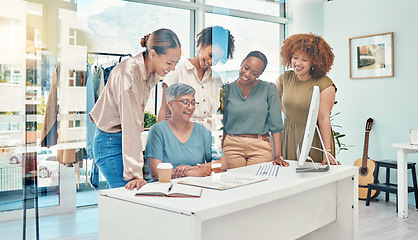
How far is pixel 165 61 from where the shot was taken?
106 inches

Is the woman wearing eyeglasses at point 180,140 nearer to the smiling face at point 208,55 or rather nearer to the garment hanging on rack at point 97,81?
the smiling face at point 208,55

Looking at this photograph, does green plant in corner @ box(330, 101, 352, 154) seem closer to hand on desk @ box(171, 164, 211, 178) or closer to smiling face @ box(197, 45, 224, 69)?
smiling face @ box(197, 45, 224, 69)

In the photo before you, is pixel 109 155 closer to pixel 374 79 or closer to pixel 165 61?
pixel 165 61

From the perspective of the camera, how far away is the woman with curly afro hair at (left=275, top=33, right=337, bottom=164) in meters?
3.75

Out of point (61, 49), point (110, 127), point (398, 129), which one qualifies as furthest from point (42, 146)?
point (398, 129)

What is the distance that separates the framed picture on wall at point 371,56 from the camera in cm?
496

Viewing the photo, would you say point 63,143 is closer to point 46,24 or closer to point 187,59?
point 46,24

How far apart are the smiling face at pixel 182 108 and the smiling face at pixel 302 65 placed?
4.40 ft

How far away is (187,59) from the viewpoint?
2900 mm

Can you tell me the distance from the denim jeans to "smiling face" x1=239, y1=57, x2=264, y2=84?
1386mm

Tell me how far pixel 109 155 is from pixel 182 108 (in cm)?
65

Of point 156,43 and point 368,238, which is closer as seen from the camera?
point 156,43

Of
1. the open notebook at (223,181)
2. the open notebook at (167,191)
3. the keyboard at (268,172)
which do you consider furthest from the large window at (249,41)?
the open notebook at (167,191)

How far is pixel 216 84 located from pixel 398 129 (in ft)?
9.27
